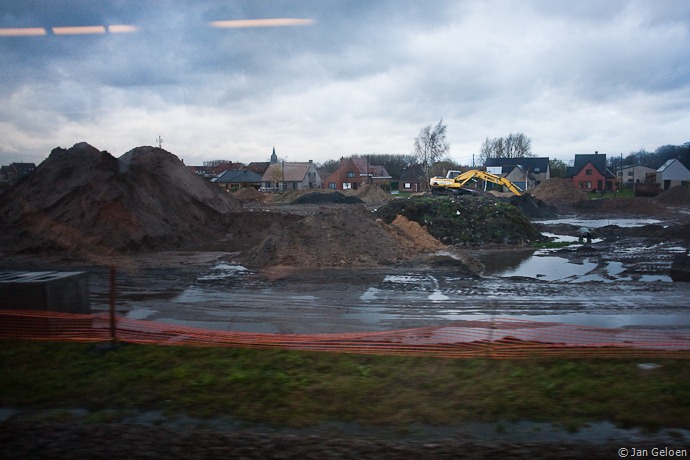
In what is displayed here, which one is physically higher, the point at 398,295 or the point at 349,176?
the point at 349,176

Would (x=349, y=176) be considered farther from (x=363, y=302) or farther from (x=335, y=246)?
(x=363, y=302)

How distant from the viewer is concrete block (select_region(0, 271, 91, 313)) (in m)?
8.90

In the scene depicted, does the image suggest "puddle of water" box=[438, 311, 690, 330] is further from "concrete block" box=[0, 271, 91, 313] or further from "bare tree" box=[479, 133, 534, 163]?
"bare tree" box=[479, 133, 534, 163]

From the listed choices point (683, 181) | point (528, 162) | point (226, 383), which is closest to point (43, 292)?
point (226, 383)

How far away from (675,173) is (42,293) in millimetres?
82194

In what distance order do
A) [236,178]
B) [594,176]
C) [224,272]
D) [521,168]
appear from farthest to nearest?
[236,178], [521,168], [594,176], [224,272]

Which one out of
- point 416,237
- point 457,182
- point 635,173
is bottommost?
point 416,237


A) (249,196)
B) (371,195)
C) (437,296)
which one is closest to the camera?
→ (437,296)

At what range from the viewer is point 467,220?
1022 inches

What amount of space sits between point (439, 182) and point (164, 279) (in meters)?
35.2

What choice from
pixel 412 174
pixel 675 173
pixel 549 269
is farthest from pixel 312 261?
pixel 412 174

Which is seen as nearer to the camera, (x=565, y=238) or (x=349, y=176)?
(x=565, y=238)

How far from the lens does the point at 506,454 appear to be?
4.54 m

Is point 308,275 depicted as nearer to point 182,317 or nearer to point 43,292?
point 182,317
